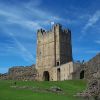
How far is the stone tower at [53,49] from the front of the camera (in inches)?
3420

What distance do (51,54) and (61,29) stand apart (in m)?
6.85

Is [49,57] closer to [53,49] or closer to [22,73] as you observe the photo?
[53,49]

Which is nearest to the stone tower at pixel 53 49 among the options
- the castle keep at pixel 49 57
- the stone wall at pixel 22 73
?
the castle keep at pixel 49 57

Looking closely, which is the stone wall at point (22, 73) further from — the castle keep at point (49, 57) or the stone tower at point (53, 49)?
the stone tower at point (53, 49)

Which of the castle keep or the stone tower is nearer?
the castle keep

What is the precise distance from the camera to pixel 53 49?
288 ft

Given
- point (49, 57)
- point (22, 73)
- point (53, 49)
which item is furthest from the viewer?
point (22, 73)

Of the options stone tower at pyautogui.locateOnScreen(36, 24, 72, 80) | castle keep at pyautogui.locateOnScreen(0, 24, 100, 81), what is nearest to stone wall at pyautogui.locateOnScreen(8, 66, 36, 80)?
castle keep at pyautogui.locateOnScreen(0, 24, 100, 81)

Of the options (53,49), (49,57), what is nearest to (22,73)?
(49,57)

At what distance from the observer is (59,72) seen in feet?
263

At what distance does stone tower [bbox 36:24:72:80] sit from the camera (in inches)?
3420

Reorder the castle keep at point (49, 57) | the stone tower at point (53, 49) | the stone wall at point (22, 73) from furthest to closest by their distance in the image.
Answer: the stone wall at point (22, 73) → the stone tower at point (53, 49) → the castle keep at point (49, 57)

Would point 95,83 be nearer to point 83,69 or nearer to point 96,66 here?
point 96,66

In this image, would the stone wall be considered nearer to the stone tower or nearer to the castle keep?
the castle keep
